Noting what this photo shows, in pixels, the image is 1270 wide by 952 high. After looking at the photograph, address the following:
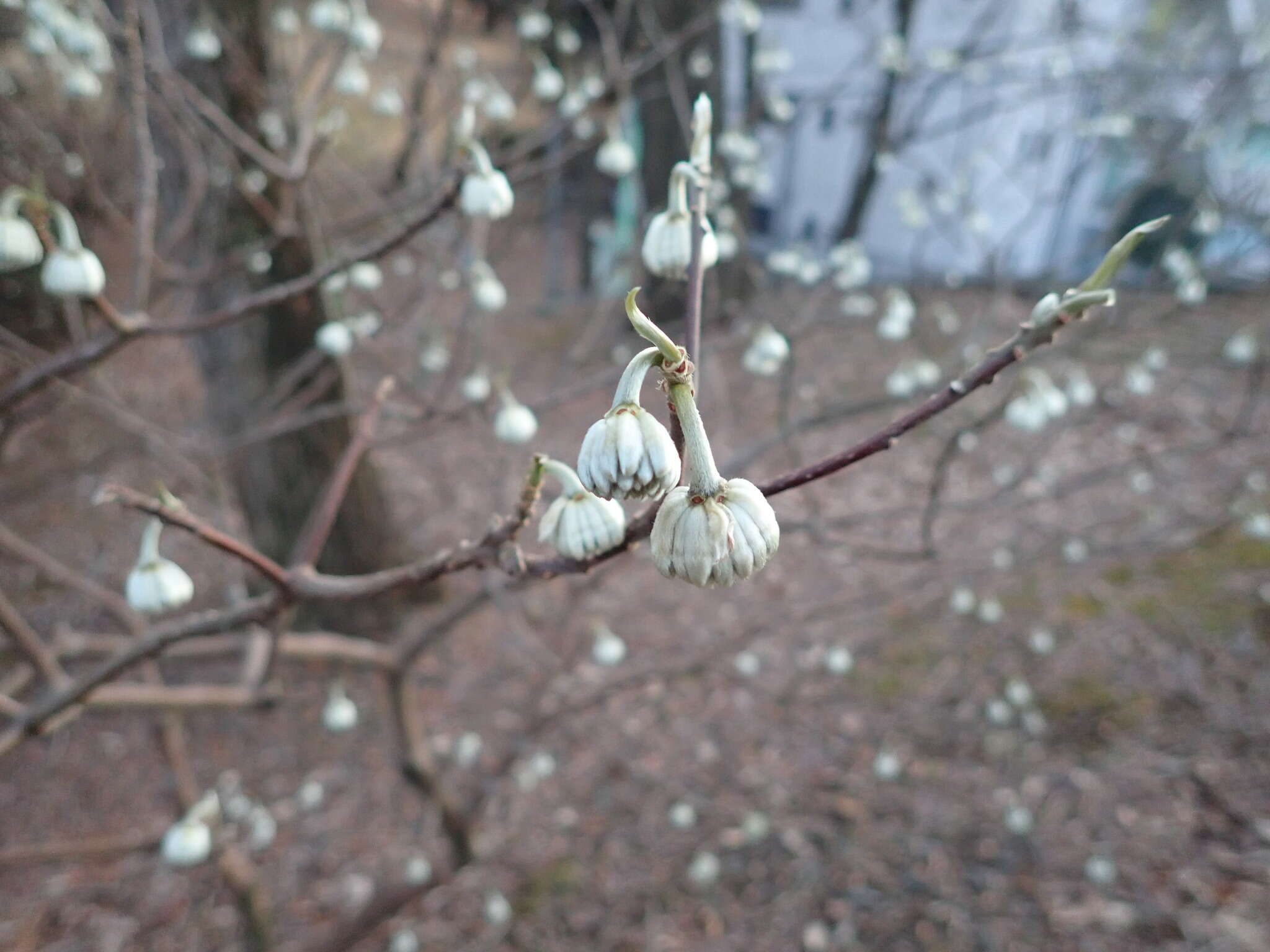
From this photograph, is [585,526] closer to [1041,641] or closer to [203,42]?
[203,42]

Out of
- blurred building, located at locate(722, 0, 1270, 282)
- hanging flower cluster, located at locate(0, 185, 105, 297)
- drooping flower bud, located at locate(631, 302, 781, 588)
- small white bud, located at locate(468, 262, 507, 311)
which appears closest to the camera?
drooping flower bud, located at locate(631, 302, 781, 588)

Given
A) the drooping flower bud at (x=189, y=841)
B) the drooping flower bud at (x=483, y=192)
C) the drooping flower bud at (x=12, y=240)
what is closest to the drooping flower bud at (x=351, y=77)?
the drooping flower bud at (x=12, y=240)

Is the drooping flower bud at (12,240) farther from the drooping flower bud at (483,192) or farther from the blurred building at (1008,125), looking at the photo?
the blurred building at (1008,125)

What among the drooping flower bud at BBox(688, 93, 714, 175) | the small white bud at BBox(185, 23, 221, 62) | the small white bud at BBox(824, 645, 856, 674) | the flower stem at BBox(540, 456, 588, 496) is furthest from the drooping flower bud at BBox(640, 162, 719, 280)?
the small white bud at BBox(824, 645, 856, 674)

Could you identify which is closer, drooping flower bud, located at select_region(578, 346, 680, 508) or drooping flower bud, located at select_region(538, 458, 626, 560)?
drooping flower bud, located at select_region(578, 346, 680, 508)

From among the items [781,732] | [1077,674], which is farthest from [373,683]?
[1077,674]

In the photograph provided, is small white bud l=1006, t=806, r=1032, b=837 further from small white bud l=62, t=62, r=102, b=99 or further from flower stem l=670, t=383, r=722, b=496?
small white bud l=62, t=62, r=102, b=99

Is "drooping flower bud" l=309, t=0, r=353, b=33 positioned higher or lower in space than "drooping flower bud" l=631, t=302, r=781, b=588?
higher

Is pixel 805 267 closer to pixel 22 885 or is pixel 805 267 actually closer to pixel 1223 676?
pixel 1223 676

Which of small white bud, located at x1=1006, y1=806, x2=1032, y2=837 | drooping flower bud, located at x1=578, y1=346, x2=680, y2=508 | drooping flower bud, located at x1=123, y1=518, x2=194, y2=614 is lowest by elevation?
drooping flower bud, located at x1=578, y1=346, x2=680, y2=508
